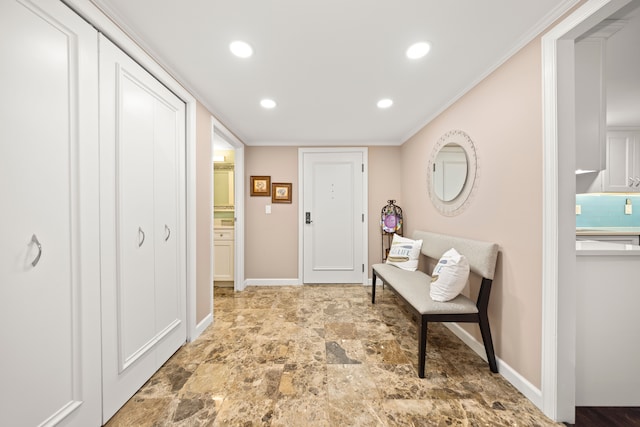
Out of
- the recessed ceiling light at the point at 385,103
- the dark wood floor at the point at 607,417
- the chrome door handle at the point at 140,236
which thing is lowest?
the dark wood floor at the point at 607,417

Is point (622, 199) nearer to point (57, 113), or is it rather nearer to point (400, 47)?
point (400, 47)

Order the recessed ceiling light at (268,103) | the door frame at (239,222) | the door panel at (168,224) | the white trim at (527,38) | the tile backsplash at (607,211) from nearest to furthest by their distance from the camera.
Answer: the white trim at (527,38), the door panel at (168,224), the recessed ceiling light at (268,103), the tile backsplash at (607,211), the door frame at (239,222)

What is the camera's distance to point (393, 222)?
3.61 meters

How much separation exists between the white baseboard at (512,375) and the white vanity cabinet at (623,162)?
2.86m

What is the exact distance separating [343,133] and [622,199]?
13.0 feet

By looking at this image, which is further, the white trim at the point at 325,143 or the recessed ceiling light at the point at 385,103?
the white trim at the point at 325,143

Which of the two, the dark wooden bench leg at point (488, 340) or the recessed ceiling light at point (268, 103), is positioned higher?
the recessed ceiling light at point (268, 103)

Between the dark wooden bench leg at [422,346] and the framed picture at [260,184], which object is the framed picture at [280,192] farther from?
the dark wooden bench leg at [422,346]

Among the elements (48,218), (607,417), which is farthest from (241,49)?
(607,417)

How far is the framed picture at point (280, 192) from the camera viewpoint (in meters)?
3.76

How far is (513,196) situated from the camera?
5.29 feet

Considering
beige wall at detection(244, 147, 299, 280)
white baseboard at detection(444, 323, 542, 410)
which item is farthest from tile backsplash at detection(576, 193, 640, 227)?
beige wall at detection(244, 147, 299, 280)

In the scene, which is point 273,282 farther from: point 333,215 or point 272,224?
point 333,215

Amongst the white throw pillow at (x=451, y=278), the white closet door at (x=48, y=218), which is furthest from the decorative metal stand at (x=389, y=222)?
the white closet door at (x=48, y=218)
